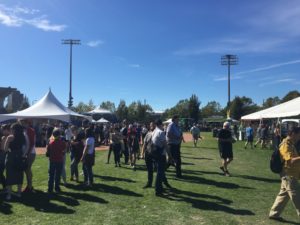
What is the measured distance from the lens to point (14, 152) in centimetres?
879

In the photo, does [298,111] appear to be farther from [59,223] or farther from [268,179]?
[59,223]

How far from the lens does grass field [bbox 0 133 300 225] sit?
7.29 m

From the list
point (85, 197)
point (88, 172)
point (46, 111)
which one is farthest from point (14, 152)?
point (46, 111)

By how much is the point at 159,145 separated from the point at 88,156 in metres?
2.14

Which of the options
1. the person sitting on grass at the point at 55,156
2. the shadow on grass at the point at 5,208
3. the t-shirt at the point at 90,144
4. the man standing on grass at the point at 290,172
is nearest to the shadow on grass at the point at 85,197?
the person sitting on grass at the point at 55,156

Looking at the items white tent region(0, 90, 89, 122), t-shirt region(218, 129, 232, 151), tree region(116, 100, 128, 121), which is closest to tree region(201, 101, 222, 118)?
tree region(116, 100, 128, 121)

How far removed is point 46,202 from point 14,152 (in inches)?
53.4

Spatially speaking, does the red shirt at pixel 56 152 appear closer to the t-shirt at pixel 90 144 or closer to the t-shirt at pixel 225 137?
the t-shirt at pixel 90 144

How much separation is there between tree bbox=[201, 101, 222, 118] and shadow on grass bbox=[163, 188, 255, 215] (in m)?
122

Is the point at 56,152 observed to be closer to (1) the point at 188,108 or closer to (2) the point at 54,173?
(2) the point at 54,173

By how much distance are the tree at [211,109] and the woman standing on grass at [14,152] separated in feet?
404

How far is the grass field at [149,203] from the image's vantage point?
7.29m

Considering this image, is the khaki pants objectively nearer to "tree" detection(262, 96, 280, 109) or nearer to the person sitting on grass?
the person sitting on grass

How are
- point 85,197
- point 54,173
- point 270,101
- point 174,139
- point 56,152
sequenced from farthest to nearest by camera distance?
point 270,101 < point 174,139 < point 54,173 < point 56,152 < point 85,197
